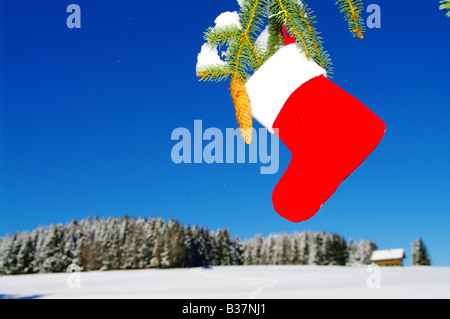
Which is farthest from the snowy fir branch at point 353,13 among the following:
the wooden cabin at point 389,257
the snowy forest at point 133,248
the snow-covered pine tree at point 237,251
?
the wooden cabin at point 389,257

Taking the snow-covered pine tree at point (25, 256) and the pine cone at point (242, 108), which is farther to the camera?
the snow-covered pine tree at point (25, 256)

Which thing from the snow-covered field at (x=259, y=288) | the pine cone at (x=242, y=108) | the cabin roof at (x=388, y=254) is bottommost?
the snow-covered field at (x=259, y=288)

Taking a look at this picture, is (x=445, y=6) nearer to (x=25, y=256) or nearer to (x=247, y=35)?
(x=247, y=35)

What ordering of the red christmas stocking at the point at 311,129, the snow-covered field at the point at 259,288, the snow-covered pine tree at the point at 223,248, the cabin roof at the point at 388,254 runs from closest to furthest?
the red christmas stocking at the point at 311,129, the snow-covered field at the point at 259,288, the snow-covered pine tree at the point at 223,248, the cabin roof at the point at 388,254

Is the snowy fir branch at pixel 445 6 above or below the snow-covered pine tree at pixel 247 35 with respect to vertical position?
below

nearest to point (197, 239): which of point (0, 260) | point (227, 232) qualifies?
point (227, 232)

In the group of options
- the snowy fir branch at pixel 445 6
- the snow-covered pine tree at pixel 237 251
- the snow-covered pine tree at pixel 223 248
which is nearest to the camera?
the snowy fir branch at pixel 445 6

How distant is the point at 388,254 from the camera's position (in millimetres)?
57438

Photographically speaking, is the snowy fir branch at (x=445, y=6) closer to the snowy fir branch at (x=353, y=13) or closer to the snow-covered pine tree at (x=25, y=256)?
the snowy fir branch at (x=353, y=13)

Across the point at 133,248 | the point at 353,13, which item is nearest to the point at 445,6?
the point at 353,13

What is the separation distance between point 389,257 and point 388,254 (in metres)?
0.87

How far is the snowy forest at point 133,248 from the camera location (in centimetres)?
4216

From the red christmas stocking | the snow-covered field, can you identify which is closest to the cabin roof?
the snow-covered field
